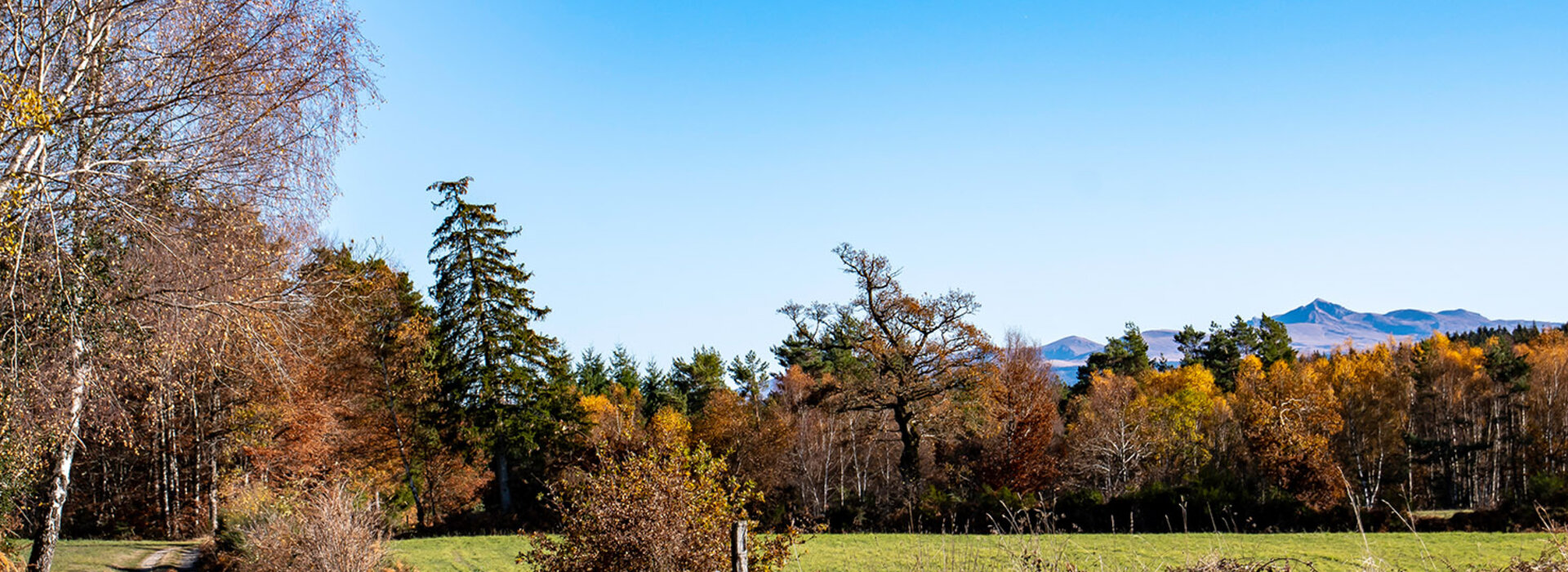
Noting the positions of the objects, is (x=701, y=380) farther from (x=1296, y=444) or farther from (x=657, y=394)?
(x=1296, y=444)

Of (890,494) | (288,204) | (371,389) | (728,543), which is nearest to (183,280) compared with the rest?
(288,204)

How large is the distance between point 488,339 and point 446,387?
2.22 m

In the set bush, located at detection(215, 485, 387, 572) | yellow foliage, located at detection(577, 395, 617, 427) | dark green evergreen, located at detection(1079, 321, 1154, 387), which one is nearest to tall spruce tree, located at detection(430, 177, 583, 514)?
yellow foliage, located at detection(577, 395, 617, 427)

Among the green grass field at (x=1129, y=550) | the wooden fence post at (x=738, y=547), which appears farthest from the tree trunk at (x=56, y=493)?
the wooden fence post at (x=738, y=547)

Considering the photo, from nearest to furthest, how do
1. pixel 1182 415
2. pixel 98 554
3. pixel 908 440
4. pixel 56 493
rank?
1. pixel 56 493
2. pixel 98 554
3. pixel 908 440
4. pixel 1182 415

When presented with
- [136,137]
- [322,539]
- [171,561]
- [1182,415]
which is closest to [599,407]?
[1182,415]

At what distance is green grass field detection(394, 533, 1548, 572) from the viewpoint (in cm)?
1405

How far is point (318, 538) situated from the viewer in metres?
11.6

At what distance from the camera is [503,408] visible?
28359 millimetres

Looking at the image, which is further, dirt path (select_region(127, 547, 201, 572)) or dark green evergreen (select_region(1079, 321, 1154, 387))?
dark green evergreen (select_region(1079, 321, 1154, 387))

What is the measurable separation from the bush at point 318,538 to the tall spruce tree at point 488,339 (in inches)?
567

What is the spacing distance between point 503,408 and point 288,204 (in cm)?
1908

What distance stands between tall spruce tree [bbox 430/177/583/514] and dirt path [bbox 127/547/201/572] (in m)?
10.5

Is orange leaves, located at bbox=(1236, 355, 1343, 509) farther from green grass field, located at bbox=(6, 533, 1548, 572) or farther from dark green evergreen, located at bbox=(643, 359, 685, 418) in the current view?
dark green evergreen, located at bbox=(643, 359, 685, 418)
